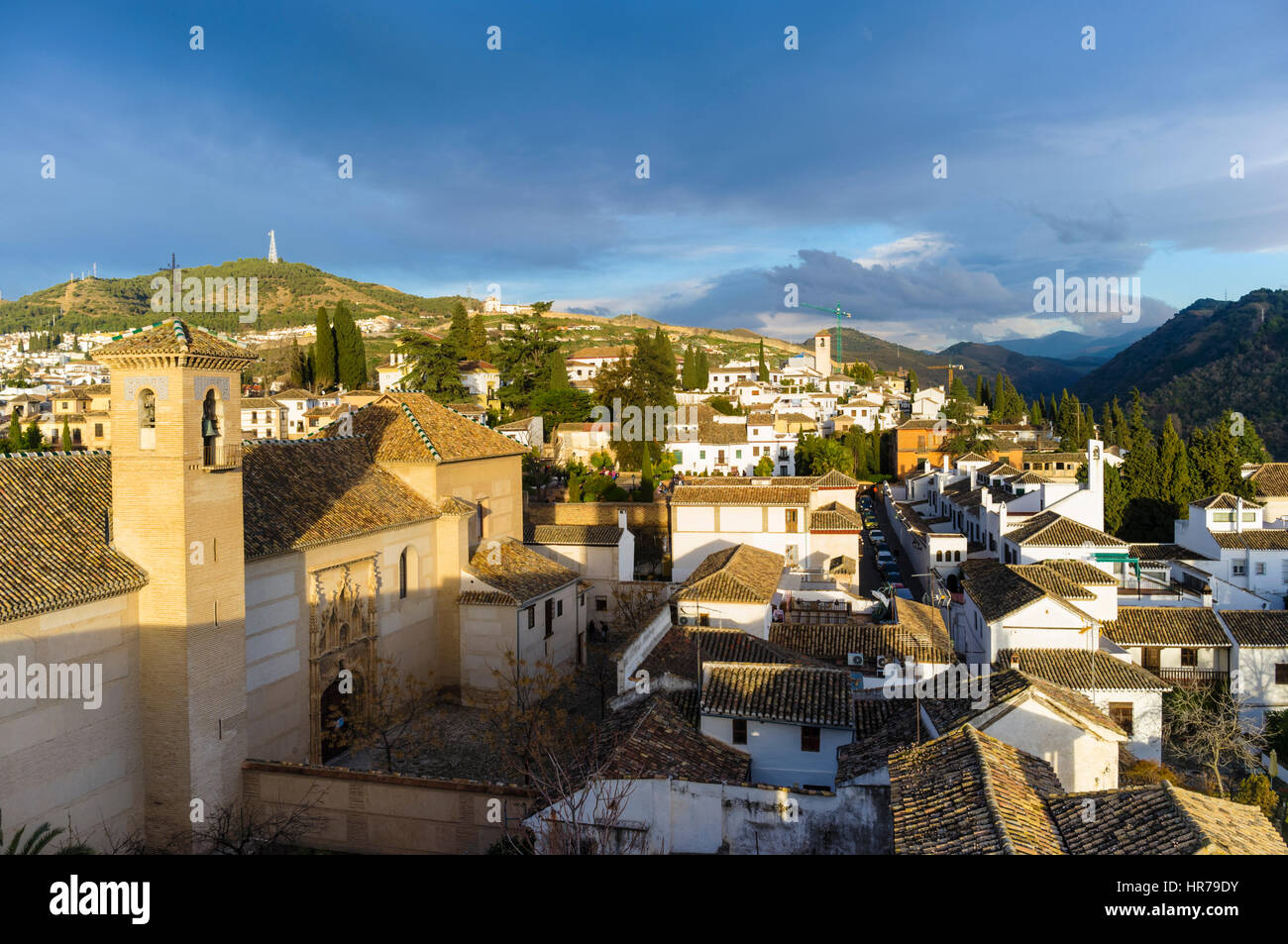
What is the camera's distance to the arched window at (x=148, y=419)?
43.0 feet

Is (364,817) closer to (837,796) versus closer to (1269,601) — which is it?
(837,796)

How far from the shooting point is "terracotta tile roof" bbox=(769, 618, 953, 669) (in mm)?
21125

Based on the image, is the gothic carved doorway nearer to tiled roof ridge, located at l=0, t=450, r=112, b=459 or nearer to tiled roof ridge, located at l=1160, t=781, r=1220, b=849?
tiled roof ridge, located at l=0, t=450, r=112, b=459

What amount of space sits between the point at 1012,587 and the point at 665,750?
16.8 m

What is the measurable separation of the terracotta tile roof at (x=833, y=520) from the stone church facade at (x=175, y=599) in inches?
769

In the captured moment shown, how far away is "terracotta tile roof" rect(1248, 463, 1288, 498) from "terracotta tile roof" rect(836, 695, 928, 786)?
40639 mm

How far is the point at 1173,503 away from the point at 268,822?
1741 inches

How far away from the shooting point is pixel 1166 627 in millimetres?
25922

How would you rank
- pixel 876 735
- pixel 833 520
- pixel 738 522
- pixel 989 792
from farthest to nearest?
pixel 833 520 → pixel 738 522 → pixel 876 735 → pixel 989 792

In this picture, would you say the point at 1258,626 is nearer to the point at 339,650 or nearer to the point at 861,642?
the point at 861,642

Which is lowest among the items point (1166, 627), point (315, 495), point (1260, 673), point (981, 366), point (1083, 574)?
point (1260, 673)

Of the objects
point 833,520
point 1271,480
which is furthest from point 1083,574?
point 1271,480
